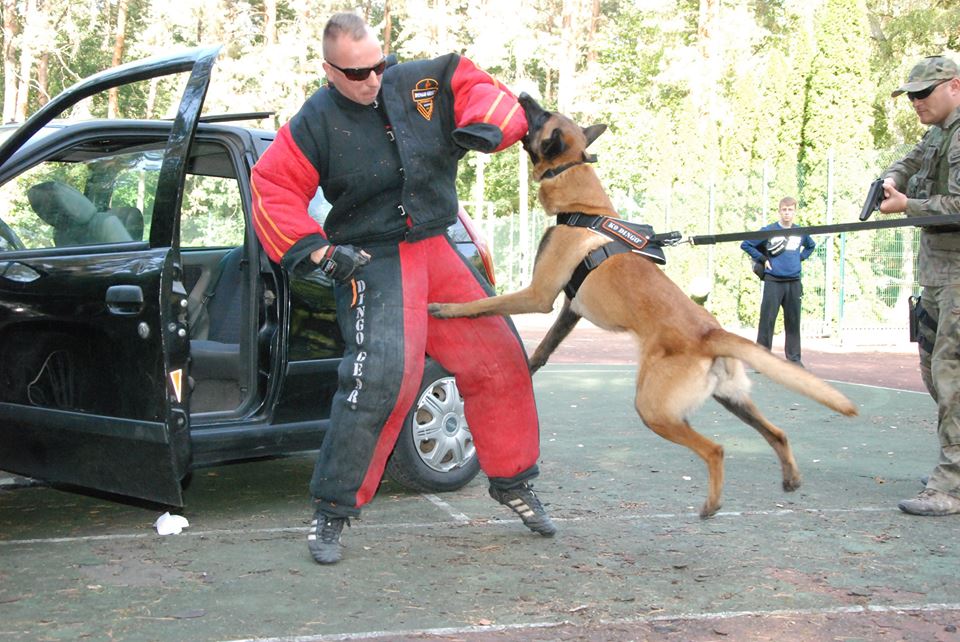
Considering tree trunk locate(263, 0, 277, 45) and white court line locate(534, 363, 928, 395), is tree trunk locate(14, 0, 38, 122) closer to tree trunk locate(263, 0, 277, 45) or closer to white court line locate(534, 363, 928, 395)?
tree trunk locate(263, 0, 277, 45)

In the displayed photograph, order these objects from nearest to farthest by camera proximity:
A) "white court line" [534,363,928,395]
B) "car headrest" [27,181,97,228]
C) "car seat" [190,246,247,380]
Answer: "car headrest" [27,181,97,228], "car seat" [190,246,247,380], "white court line" [534,363,928,395]

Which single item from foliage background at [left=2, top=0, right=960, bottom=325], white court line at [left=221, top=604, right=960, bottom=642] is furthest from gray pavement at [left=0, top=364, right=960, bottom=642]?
foliage background at [left=2, top=0, right=960, bottom=325]

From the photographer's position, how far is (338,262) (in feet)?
12.7

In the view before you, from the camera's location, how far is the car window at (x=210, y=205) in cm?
564

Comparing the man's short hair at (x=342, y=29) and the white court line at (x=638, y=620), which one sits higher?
the man's short hair at (x=342, y=29)

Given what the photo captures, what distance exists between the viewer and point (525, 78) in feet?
125

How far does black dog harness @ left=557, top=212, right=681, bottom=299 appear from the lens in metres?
4.28

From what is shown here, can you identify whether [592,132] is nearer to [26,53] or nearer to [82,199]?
[82,199]

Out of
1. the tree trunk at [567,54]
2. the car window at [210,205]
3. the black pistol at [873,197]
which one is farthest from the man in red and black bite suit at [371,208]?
the tree trunk at [567,54]

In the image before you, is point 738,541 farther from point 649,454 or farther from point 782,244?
point 782,244

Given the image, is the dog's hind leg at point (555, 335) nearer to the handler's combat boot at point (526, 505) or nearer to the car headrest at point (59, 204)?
the handler's combat boot at point (526, 505)

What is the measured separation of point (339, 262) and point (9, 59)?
27.7 meters

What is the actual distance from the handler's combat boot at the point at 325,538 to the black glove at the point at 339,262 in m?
0.97

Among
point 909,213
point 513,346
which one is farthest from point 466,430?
point 909,213
